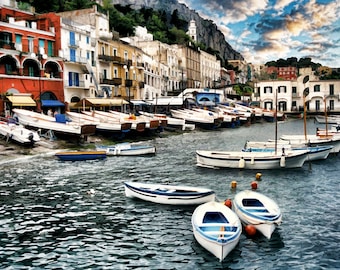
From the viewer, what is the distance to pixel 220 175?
28875mm

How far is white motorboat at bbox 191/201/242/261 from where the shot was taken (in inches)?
545

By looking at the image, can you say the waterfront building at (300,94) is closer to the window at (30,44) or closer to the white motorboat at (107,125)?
the white motorboat at (107,125)

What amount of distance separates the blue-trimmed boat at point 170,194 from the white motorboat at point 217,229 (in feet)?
9.71

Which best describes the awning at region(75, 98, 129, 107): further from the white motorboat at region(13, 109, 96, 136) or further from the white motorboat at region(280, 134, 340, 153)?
the white motorboat at region(280, 134, 340, 153)

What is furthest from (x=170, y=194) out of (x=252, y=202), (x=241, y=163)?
(x=241, y=163)

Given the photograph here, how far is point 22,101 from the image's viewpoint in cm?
4759

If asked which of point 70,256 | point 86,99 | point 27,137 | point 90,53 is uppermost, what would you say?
point 90,53

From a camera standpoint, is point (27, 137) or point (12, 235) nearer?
point (12, 235)

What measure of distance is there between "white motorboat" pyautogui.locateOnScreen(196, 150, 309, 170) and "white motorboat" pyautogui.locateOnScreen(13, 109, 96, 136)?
55.1ft

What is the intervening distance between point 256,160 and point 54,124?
23894 millimetres

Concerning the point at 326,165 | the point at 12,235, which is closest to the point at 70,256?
the point at 12,235

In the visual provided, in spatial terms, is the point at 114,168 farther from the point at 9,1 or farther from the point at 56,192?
the point at 9,1

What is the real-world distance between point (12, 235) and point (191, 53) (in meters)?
107

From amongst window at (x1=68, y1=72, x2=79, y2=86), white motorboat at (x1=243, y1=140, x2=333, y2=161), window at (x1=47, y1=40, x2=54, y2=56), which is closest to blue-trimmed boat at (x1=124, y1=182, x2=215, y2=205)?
white motorboat at (x1=243, y1=140, x2=333, y2=161)
